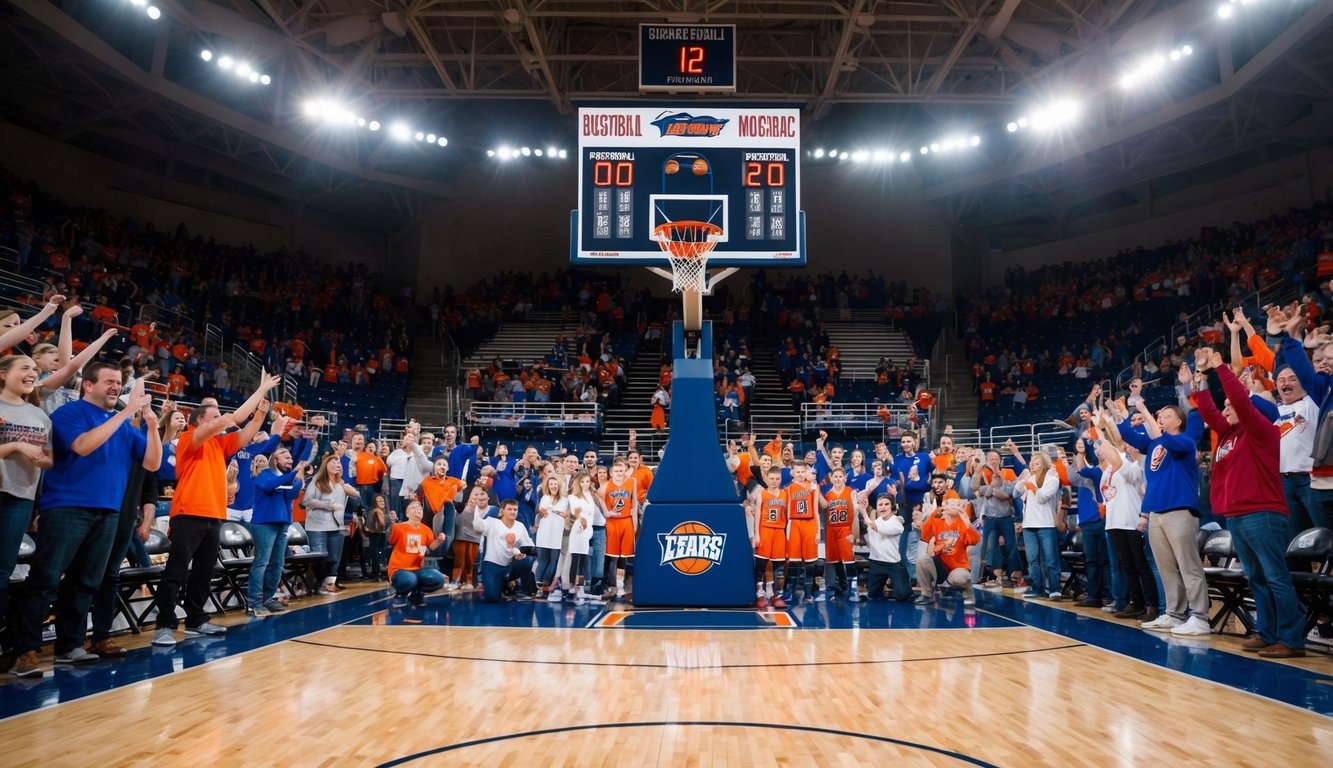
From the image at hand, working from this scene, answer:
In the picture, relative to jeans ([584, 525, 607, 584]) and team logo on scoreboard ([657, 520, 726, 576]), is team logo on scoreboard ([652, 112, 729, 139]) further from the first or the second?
jeans ([584, 525, 607, 584])

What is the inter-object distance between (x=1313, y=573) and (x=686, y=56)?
38.3 ft

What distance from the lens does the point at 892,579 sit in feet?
36.7

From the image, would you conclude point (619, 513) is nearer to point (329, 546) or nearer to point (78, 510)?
point (329, 546)

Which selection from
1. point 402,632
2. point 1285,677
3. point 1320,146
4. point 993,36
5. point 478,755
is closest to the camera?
point 478,755

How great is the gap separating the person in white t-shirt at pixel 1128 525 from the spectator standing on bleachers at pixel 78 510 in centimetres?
883

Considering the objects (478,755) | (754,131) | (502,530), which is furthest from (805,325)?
(478,755)

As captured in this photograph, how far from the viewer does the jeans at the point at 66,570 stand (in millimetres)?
5723

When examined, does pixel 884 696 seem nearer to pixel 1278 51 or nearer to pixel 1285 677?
pixel 1285 677

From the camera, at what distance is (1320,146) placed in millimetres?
22531

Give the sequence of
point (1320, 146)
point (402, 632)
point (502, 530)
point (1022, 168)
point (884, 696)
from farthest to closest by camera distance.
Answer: point (1022, 168), point (1320, 146), point (502, 530), point (402, 632), point (884, 696)

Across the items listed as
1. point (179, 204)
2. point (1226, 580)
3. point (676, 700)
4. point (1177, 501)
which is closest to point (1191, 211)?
point (1226, 580)

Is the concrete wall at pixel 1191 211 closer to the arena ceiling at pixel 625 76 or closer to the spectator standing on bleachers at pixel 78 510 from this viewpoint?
the arena ceiling at pixel 625 76

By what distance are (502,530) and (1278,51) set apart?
18.7 m

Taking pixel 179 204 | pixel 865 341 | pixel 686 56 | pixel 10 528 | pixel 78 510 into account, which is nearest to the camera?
pixel 10 528
